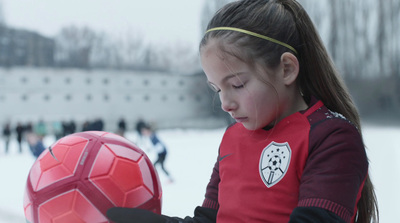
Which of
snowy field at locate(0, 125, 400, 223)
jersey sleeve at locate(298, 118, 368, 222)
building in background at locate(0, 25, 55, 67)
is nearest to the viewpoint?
jersey sleeve at locate(298, 118, 368, 222)

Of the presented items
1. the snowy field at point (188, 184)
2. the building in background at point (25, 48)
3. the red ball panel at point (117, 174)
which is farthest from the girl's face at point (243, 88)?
the building in background at point (25, 48)

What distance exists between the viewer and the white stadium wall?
2572 cm

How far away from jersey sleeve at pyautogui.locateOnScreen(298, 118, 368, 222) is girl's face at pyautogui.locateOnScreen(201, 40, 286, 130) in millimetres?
149

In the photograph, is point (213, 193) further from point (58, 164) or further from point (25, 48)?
point (25, 48)

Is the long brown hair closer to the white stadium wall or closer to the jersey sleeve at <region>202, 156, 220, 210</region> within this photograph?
the jersey sleeve at <region>202, 156, 220, 210</region>

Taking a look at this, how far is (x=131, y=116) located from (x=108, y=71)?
3883 mm

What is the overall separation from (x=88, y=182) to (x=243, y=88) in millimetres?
601

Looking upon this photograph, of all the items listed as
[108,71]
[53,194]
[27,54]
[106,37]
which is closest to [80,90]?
[108,71]

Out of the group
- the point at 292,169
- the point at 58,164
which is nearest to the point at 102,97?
the point at 58,164

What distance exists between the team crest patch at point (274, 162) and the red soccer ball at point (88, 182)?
443 millimetres

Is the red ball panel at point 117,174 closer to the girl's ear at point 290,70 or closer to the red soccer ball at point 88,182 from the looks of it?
the red soccer ball at point 88,182

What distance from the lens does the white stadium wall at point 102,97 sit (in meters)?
25.7

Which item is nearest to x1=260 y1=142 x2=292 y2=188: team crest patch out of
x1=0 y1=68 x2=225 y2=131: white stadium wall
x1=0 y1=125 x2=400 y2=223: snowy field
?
x1=0 y1=125 x2=400 y2=223: snowy field

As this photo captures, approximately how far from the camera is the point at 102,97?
1082 inches
